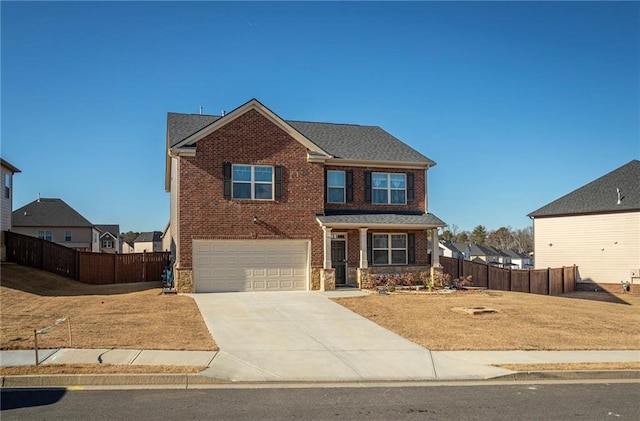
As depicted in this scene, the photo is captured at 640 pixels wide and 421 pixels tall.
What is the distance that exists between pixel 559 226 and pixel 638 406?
2977 centimetres

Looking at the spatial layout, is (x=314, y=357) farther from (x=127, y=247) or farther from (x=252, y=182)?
(x=127, y=247)

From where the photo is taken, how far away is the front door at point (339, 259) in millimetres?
24812

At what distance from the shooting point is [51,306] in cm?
1733

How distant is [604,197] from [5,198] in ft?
113

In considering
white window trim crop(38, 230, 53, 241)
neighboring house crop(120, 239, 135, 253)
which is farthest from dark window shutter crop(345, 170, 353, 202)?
neighboring house crop(120, 239, 135, 253)

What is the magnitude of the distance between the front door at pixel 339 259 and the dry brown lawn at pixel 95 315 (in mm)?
7297

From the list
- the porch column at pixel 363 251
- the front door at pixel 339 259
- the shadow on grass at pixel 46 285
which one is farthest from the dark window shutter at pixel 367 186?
the shadow on grass at pixel 46 285

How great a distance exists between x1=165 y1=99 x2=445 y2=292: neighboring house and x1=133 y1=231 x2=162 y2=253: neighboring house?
63.8 meters

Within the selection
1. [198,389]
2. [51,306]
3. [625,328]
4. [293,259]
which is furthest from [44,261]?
[625,328]

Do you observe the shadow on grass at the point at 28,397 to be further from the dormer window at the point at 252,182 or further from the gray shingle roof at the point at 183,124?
the gray shingle roof at the point at 183,124

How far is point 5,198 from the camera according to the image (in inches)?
1090

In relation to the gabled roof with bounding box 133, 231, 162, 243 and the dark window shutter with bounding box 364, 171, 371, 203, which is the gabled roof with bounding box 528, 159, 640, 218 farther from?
the gabled roof with bounding box 133, 231, 162, 243

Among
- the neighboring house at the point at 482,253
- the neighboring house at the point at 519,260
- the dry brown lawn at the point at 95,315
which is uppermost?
the dry brown lawn at the point at 95,315

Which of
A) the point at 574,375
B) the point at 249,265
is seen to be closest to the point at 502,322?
the point at 574,375
